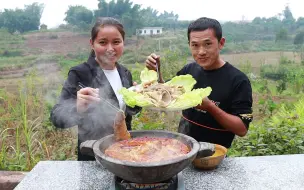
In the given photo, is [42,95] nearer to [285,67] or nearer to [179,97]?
[179,97]

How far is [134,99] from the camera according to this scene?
2.41 m

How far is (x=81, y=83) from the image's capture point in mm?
2777

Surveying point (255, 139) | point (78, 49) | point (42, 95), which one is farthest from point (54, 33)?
point (255, 139)

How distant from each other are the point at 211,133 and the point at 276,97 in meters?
8.64

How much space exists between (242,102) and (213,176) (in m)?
0.73

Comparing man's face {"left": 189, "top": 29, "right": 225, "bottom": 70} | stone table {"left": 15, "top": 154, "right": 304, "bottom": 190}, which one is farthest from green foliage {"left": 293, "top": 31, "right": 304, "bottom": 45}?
man's face {"left": 189, "top": 29, "right": 225, "bottom": 70}

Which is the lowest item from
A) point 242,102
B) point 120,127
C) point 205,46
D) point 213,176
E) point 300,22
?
point 213,176

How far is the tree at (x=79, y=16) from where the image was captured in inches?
501

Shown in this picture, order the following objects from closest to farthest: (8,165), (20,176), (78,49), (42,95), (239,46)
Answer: (20,176), (8,165), (42,95), (78,49), (239,46)

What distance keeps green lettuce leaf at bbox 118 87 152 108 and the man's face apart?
720mm

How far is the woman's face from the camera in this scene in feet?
8.74

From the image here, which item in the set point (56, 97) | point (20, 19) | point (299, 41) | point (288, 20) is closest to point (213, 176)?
point (56, 97)

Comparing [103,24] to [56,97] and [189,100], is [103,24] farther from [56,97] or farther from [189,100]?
[56,97]

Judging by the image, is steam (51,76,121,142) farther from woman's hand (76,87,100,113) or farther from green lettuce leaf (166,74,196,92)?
green lettuce leaf (166,74,196,92)
